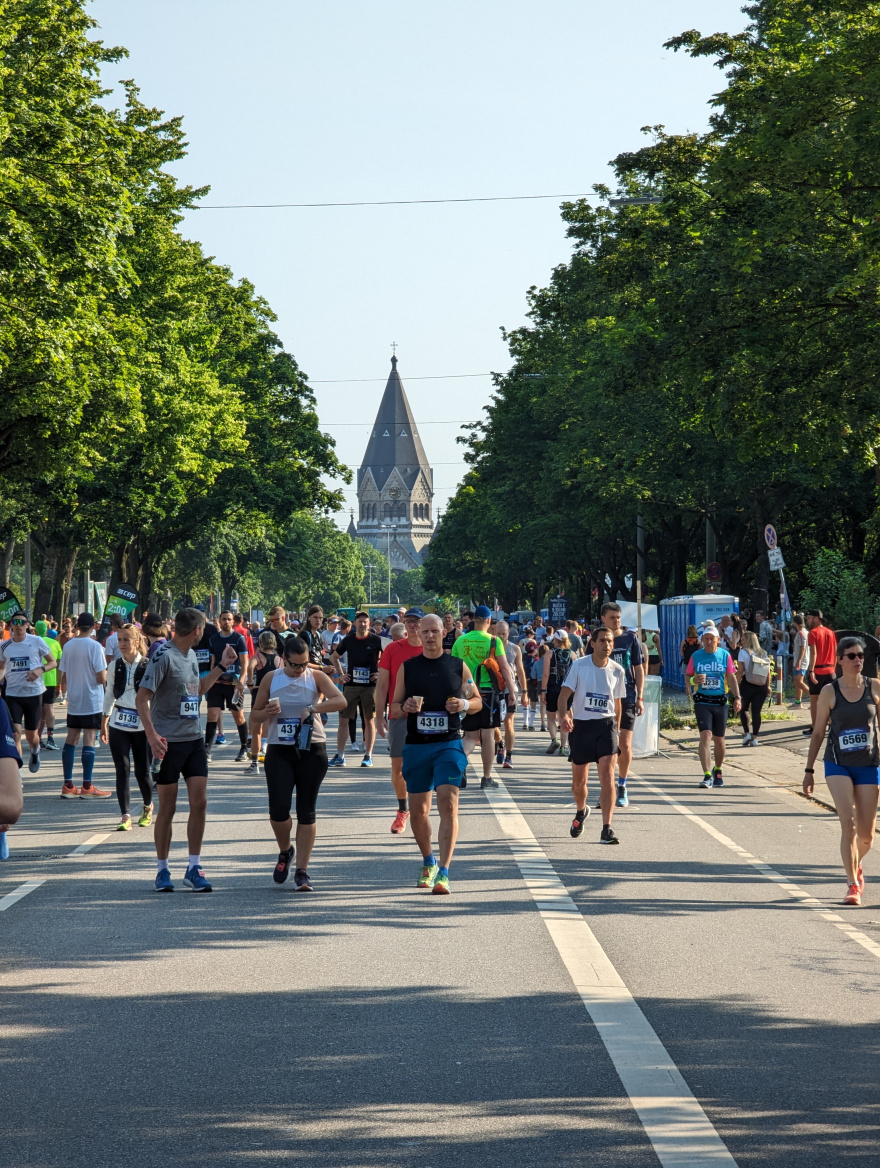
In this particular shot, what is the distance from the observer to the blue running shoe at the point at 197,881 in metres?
10.1

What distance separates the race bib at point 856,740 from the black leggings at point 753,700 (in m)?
13.2

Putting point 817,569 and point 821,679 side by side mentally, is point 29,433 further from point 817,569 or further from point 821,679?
point 817,569

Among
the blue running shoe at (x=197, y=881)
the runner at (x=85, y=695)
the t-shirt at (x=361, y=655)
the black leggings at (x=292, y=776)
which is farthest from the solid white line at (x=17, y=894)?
the t-shirt at (x=361, y=655)

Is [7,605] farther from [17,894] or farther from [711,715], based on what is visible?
[17,894]

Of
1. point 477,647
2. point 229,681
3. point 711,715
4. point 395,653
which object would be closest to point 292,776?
point 395,653

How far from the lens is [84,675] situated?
16.4 metres

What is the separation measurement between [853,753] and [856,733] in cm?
13

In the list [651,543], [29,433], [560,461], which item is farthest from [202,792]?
[651,543]

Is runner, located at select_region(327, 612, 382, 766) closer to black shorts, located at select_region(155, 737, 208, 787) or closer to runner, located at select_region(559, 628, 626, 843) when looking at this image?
runner, located at select_region(559, 628, 626, 843)

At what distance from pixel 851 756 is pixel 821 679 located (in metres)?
11.4

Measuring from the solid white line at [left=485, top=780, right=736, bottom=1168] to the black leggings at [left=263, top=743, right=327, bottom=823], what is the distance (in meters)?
1.55

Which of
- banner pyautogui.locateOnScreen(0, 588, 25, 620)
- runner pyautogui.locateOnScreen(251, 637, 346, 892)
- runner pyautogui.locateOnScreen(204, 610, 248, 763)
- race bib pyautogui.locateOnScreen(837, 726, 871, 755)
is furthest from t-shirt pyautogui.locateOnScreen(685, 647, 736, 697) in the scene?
banner pyautogui.locateOnScreen(0, 588, 25, 620)

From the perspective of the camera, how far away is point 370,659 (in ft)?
62.2

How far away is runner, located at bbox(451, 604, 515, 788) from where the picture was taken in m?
15.7
